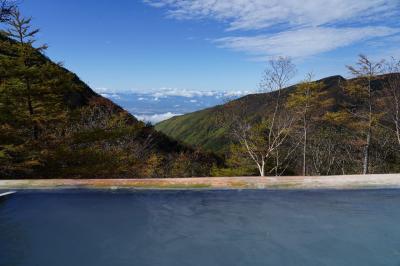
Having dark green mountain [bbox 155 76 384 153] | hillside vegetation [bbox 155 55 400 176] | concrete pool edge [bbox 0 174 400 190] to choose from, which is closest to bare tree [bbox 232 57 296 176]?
hillside vegetation [bbox 155 55 400 176]

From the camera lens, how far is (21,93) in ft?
47.7

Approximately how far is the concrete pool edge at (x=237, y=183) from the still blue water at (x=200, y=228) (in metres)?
0.08

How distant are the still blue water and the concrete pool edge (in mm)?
78

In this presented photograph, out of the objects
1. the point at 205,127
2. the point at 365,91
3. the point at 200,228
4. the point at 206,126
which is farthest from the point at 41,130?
the point at 205,127

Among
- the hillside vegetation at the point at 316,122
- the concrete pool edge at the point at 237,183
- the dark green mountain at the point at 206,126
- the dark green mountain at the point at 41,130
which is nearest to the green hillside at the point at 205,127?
the dark green mountain at the point at 206,126

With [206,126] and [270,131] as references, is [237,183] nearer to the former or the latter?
[270,131]

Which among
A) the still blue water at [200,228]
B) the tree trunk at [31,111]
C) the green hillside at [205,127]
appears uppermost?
the green hillside at [205,127]

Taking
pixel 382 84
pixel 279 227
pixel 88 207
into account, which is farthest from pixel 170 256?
pixel 382 84

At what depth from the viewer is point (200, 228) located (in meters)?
3.12

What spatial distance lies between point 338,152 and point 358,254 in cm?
3560

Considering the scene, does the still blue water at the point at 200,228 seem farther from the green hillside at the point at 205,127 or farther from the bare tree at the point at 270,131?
the green hillside at the point at 205,127

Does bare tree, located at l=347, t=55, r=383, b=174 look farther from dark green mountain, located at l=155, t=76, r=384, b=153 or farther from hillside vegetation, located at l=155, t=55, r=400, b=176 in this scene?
dark green mountain, located at l=155, t=76, r=384, b=153

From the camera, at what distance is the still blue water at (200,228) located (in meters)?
2.56

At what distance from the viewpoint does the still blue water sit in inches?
101
